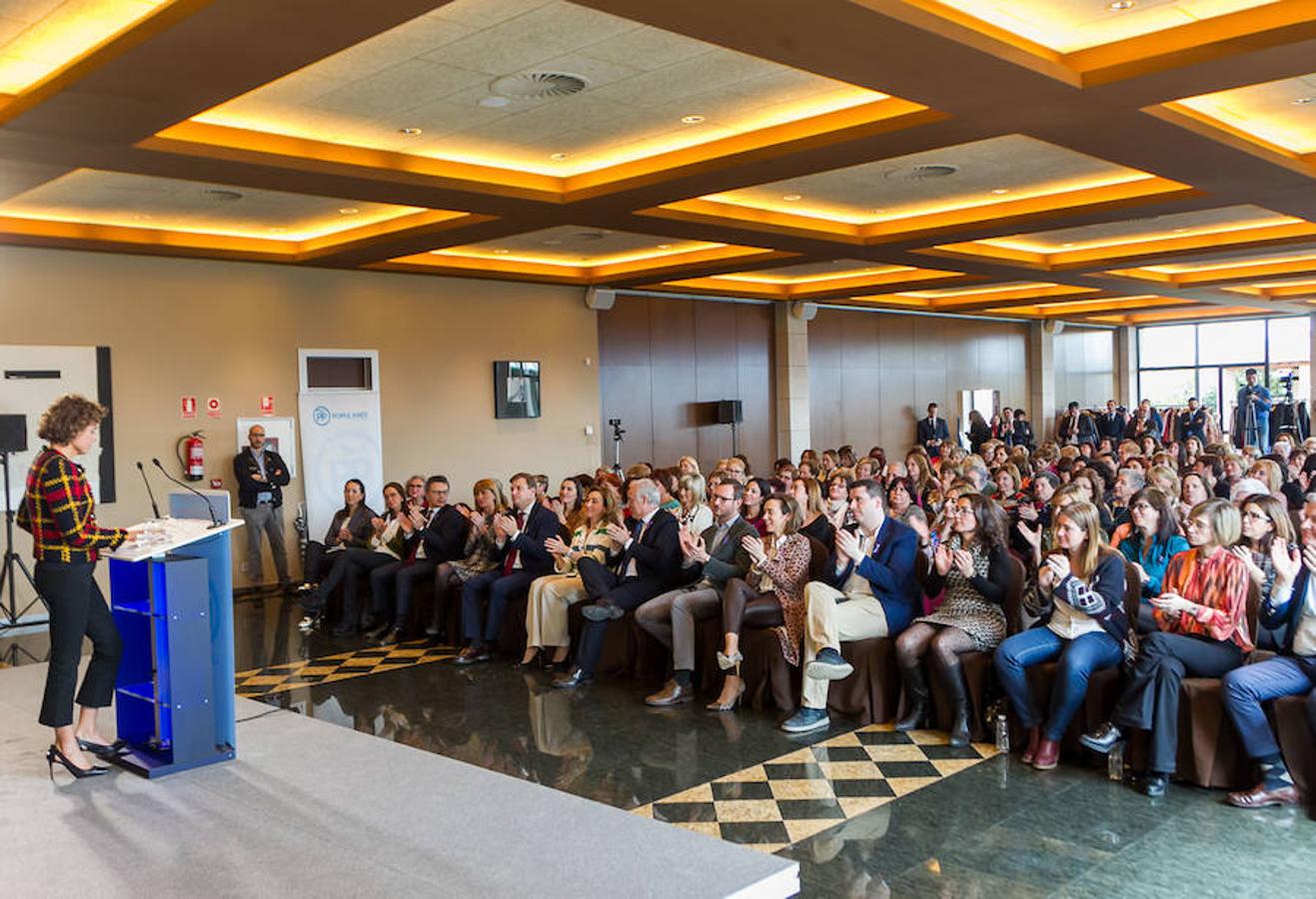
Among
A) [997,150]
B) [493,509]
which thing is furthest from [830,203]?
[493,509]

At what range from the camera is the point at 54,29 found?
17.3 feet

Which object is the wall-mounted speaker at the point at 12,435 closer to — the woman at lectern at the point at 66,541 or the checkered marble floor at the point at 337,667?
the checkered marble floor at the point at 337,667

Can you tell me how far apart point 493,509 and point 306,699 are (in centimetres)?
213

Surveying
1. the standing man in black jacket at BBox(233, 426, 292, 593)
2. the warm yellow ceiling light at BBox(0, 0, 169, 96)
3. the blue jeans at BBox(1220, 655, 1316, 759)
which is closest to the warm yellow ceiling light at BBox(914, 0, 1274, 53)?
the blue jeans at BBox(1220, 655, 1316, 759)

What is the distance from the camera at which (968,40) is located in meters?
4.99

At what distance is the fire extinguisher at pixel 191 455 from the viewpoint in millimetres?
10383

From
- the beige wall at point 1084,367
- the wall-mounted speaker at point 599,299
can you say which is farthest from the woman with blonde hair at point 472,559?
the beige wall at point 1084,367

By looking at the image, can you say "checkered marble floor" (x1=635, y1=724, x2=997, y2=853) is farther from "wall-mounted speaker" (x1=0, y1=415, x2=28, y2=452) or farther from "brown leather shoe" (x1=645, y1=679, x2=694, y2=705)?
"wall-mounted speaker" (x1=0, y1=415, x2=28, y2=452)

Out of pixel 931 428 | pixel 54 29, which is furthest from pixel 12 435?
pixel 931 428

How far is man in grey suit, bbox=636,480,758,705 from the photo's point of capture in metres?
6.33

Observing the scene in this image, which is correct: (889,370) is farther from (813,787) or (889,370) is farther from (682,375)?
(813,787)

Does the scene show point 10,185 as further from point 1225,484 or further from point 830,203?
point 1225,484

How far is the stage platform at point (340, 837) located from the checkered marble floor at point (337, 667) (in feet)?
6.88

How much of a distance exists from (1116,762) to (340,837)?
10.7ft
